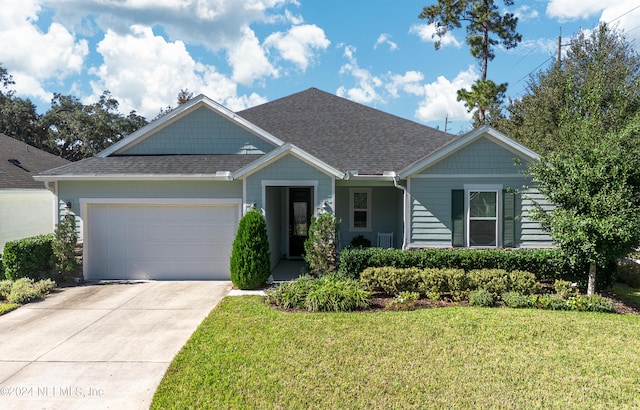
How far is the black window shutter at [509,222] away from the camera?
34.6ft

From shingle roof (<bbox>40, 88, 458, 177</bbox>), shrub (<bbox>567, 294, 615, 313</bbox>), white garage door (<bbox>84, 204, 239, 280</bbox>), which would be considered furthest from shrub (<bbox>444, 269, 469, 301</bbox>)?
white garage door (<bbox>84, 204, 239, 280</bbox>)

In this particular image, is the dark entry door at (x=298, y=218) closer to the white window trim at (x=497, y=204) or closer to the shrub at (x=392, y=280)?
the shrub at (x=392, y=280)

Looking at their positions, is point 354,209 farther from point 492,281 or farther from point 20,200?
point 20,200

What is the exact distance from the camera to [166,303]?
350 inches

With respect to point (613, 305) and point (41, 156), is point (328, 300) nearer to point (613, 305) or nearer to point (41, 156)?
point (613, 305)

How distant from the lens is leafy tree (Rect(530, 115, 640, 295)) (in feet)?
26.8

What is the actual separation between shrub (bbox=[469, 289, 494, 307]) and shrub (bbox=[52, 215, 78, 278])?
10451 mm

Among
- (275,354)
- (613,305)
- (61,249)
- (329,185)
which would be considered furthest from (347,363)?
(61,249)

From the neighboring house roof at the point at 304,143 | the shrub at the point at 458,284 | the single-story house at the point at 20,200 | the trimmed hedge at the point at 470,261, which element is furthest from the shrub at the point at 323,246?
the single-story house at the point at 20,200

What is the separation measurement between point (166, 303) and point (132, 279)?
9.91ft

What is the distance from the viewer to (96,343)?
6539 millimetres

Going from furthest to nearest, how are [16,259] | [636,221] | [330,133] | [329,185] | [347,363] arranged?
[330,133] → [329,185] → [16,259] → [636,221] → [347,363]

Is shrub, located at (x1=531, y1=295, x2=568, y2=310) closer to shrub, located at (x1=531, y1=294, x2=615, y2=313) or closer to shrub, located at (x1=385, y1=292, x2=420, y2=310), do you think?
shrub, located at (x1=531, y1=294, x2=615, y2=313)

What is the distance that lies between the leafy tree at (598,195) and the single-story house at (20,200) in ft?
50.3
